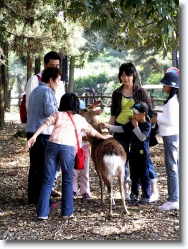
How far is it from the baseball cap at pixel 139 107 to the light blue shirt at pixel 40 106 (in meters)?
0.88

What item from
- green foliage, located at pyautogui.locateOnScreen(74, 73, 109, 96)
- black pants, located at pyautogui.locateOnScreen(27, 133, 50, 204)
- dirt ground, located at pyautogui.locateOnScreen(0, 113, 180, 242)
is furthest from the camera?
green foliage, located at pyautogui.locateOnScreen(74, 73, 109, 96)

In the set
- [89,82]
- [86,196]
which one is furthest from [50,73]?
[89,82]

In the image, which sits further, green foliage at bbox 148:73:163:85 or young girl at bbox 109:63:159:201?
green foliage at bbox 148:73:163:85

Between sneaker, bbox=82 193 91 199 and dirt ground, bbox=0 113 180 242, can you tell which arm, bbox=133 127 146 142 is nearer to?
dirt ground, bbox=0 113 180 242

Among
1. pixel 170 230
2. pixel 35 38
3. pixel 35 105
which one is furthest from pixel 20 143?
pixel 170 230

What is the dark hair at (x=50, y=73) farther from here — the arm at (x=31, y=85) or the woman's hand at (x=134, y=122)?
the woman's hand at (x=134, y=122)

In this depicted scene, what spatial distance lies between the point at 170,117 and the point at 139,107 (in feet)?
1.27

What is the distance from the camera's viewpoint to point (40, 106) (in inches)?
198

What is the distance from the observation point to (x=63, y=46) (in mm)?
10711

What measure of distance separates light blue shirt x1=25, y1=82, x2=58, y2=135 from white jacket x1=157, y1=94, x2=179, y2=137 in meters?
1.19

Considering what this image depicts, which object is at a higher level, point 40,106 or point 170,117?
point 40,106

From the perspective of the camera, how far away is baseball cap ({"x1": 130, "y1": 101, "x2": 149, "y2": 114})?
5004mm

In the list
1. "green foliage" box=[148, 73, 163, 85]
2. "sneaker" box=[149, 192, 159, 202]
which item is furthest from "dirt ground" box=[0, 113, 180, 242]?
"green foliage" box=[148, 73, 163, 85]

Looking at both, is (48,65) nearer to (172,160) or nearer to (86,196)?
(86,196)
